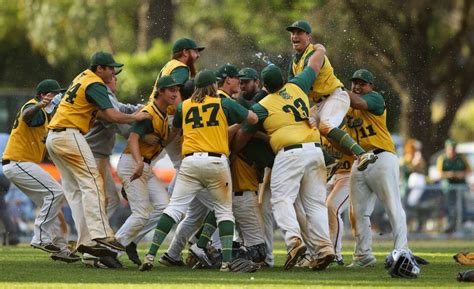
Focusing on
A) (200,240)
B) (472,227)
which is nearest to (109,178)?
(200,240)

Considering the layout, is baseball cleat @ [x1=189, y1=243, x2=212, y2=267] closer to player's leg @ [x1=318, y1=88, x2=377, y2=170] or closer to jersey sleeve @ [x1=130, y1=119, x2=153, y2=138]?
jersey sleeve @ [x1=130, y1=119, x2=153, y2=138]

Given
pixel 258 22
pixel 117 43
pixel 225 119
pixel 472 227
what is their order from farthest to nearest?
pixel 117 43 < pixel 258 22 < pixel 472 227 < pixel 225 119

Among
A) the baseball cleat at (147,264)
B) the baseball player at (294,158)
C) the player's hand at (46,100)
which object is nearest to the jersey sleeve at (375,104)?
the baseball player at (294,158)

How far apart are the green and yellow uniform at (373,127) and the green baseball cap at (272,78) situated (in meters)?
1.21

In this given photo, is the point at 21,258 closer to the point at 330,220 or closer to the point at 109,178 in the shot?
the point at 109,178

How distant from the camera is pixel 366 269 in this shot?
53.1 feet

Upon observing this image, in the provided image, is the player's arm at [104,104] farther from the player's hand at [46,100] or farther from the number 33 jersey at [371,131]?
the number 33 jersey at [371,131]

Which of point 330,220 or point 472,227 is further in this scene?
point 472,227

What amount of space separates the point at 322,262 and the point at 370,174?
1267mm

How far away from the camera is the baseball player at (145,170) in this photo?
52.7ft

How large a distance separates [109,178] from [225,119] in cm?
291

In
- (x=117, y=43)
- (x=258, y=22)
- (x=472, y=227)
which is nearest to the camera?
(x=472, y=227)

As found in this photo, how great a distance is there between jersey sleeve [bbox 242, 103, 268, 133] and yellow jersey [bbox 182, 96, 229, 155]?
1.67 ft

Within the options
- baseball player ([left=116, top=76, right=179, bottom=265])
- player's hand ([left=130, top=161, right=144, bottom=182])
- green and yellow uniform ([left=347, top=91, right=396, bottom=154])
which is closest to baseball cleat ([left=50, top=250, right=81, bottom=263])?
baseball player ([left=116, top=76, right=179, bottom=265])
